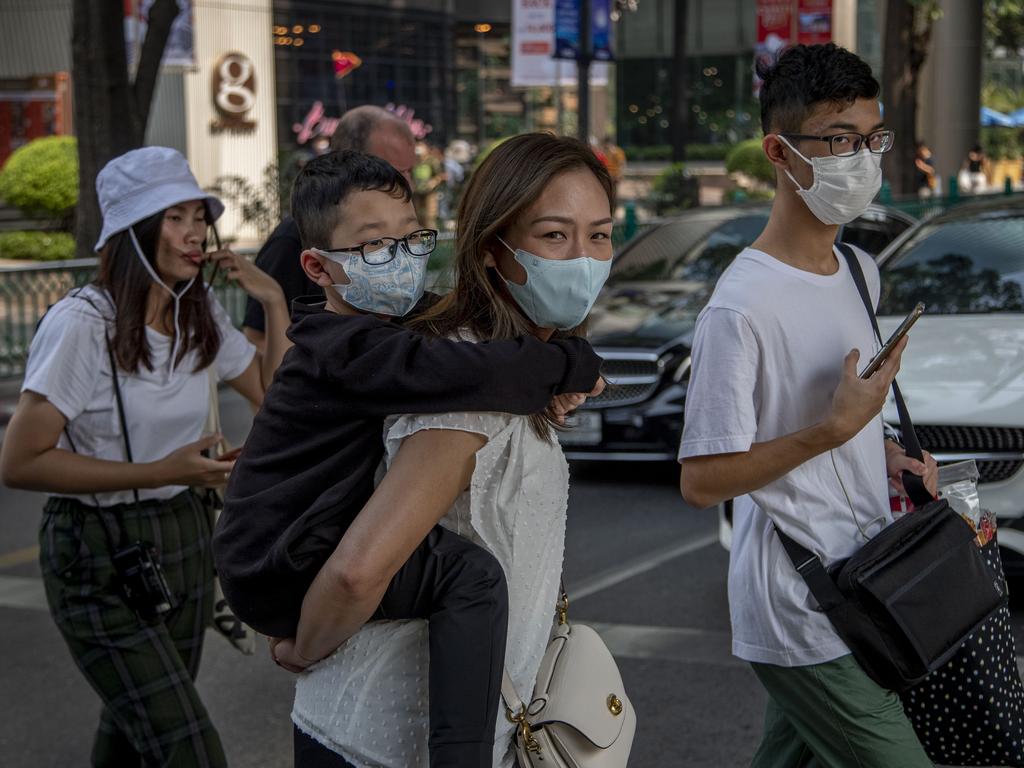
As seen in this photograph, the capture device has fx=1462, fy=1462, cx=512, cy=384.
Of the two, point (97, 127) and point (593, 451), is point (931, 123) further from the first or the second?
point (593, 451)

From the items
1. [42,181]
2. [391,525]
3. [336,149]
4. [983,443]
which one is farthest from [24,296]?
[42,181]

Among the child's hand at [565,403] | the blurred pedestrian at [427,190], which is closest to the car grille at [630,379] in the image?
the child's hand at [565,403]

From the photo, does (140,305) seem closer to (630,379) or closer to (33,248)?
(630,379)

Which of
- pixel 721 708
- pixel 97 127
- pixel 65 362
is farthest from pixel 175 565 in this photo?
pixel 97 127

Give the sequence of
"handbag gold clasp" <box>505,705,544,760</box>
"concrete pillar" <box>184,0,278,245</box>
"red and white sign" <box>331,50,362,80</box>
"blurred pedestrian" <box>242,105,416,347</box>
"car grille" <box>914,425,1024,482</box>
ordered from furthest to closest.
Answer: "red and white sign" <box>331,50,362,80</box>
"concrete pillar" <box>184,0,278,245</box>
"car grille" <box>914,425,1024,482</box>
"blurred pedestrian" <box>242,105,416,347</box>
"handbag gold clasp" <box>505,705,544,760</box>

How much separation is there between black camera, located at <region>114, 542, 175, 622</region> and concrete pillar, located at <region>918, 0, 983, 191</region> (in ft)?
103

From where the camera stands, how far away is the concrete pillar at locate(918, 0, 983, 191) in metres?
33.5

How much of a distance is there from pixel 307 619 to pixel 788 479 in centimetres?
106

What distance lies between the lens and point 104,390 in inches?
139

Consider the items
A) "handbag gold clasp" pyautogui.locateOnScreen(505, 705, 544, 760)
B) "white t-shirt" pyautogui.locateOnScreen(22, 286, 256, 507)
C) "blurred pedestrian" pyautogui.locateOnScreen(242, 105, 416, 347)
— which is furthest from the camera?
"blurred pedestrian" pyautogui.locateOnScreen(242, 105, 416, 347)

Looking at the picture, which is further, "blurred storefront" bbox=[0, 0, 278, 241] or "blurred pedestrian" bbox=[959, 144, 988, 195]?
"blurred pedestrian" bbox=[959, 144, 988, 195]

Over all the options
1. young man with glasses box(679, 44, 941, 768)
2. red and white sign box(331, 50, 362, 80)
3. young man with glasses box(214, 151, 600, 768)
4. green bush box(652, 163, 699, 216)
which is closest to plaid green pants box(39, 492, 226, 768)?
young man with glasses box(214, 151, 600, 768)

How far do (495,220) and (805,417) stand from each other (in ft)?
2.82

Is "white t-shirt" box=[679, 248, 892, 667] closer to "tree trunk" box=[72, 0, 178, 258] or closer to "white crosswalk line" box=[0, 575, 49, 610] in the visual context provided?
"white crosswalk line" box=[0, 575, 49, 610]
